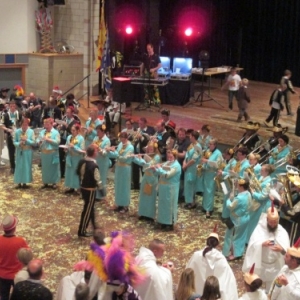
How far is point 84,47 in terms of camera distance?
20.3 meters

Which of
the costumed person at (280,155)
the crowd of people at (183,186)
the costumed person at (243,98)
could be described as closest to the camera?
the crowd of people at (183,186)

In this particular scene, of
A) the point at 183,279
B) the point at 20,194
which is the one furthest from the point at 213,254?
the point at 20,194

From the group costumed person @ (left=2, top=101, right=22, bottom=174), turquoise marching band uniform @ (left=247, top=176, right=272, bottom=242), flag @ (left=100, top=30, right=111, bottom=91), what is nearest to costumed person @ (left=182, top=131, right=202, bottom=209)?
turquoise marching band uniform @ (left=247, top=176, right=272, bottom=242)

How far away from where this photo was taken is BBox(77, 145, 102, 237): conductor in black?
9.62 metres

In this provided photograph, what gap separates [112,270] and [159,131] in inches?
261

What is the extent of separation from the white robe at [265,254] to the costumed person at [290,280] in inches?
48.0

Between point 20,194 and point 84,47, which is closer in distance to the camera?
point 20,194

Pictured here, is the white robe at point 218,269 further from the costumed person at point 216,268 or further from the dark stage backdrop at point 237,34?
the dark stage backdrop at point 237,34

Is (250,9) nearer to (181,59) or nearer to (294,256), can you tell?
(181,59)

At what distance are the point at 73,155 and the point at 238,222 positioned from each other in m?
4.04

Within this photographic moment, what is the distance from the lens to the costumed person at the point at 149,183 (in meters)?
10.4

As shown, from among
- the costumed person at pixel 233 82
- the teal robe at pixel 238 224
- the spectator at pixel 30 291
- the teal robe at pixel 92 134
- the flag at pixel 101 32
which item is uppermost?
the flag at pixel 101 32

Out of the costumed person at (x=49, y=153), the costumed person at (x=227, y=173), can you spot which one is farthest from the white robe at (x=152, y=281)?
the costumed person at (x=49, y=153)

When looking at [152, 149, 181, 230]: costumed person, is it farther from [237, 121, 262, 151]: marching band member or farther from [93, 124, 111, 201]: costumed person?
[237, 121, 262, 151]: marching band member
